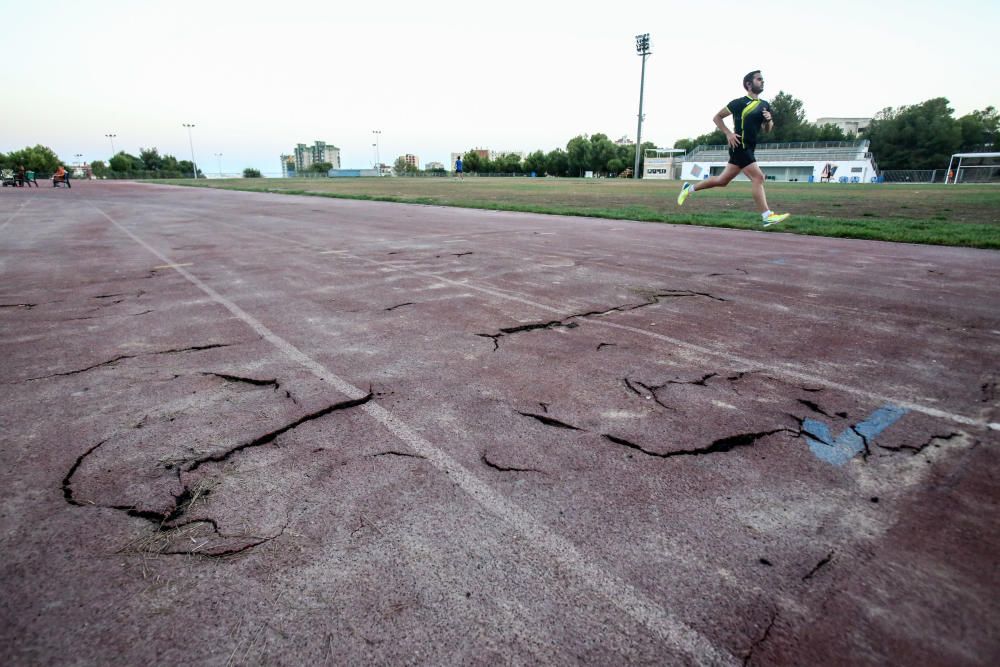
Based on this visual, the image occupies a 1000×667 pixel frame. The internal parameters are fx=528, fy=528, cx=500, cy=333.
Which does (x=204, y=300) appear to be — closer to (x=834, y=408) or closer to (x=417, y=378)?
(x=417, y=378)

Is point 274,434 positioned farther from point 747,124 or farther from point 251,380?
point 747,124

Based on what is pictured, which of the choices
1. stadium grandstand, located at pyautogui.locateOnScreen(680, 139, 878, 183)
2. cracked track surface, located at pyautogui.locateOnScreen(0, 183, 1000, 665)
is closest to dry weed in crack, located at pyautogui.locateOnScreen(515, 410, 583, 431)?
cracked track surface, located at pyautogui.locateOnScreen(0, 183, 1000, 665)

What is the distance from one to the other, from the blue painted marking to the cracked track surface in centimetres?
4

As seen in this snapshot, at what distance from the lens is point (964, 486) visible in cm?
243

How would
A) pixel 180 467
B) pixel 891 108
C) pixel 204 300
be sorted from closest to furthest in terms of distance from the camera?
pixel 180 467
pixel 204 300
pixel 891 108

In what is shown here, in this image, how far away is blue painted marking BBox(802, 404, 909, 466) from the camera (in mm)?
2705

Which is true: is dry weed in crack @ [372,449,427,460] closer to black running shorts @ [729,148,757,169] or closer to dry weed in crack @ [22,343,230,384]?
dry weed in crack @ [22,343,230,384]

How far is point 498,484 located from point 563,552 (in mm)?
514

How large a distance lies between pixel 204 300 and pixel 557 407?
15.0 ft

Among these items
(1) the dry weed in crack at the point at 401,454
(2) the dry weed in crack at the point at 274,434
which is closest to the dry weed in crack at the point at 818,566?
(1) the dry weed in crack at the point at 401,454

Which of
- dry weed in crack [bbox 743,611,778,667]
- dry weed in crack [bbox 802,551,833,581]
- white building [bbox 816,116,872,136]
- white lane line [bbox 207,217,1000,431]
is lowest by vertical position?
dry weed in crack [bbox 743,611,778,667]

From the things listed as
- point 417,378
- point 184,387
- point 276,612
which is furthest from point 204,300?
point 276,612

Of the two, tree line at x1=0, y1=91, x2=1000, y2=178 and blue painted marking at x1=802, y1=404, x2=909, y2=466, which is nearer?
blue painted marking at x1=802, y1=404, x2=909, y2=466

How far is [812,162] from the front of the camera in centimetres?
8269
